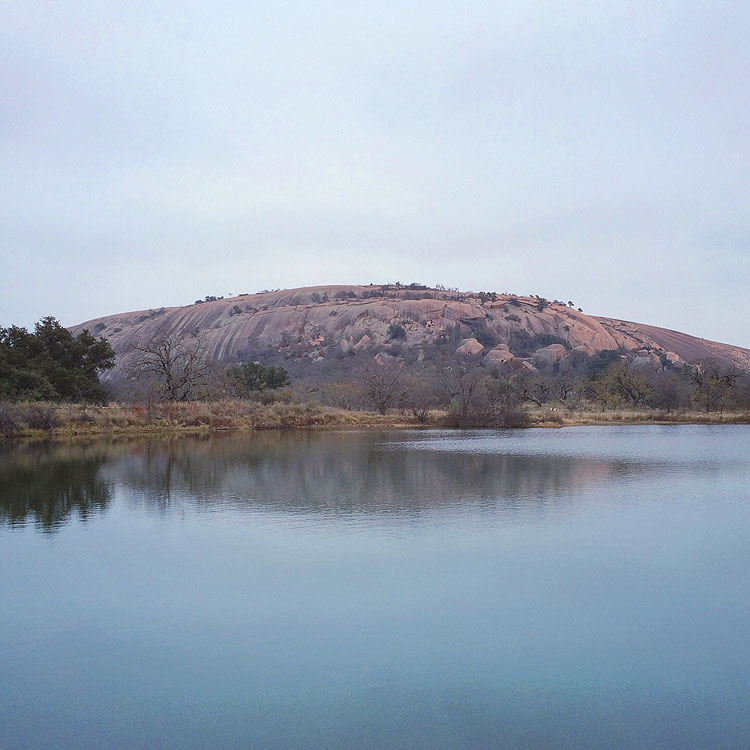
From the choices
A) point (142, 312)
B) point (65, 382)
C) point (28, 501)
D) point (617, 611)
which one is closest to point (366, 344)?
point (142, 312)

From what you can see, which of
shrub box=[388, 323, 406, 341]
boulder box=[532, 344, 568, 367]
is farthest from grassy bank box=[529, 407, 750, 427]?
shrub box=[388, 323, 406, 341]

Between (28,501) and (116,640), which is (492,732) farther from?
(28,501)

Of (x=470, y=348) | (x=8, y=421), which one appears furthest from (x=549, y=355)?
(x=8, y=421)

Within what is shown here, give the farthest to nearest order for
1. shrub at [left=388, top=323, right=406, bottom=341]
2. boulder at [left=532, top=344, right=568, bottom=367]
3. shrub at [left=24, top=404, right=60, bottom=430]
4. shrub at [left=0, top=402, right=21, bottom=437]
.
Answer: shrub at [left=388, top=323, right=406, bottom=341], boulder at [left=532, top=344, right=568, bottom=367], shrub at [left=24, top=404, right=60, bottom=430], shrub at [left=0, top=402, right=21, bottom=437]

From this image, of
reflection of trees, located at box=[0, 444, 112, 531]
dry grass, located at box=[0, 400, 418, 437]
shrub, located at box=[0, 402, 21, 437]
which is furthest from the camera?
dry grass, located at box=[0, 400, 418, 437]

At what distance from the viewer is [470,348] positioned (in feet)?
312

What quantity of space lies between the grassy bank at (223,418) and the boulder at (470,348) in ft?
141

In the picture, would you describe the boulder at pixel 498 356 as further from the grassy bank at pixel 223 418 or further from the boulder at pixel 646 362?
the grassy bank at pixel 223 418

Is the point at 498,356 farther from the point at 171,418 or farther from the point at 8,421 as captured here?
the point at 8,421

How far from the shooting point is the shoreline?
3067cm

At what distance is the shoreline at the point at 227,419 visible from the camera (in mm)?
30672

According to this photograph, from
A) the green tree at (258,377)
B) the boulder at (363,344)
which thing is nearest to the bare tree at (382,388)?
the green tree at (258,377)

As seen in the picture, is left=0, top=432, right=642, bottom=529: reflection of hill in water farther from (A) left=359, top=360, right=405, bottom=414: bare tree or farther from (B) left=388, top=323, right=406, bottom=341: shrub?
(B) left=388, top=323, right=406, bottom=341: shrub

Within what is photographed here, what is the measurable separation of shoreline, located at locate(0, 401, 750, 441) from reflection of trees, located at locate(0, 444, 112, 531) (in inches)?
267
